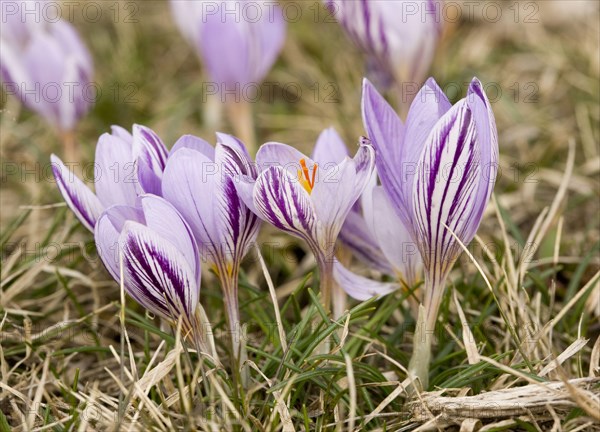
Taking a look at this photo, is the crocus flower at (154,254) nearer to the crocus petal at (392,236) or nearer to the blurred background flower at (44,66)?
the crocus petal at (392,236)

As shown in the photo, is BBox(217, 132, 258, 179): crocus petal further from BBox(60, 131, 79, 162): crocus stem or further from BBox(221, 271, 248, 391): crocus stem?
BBox(60, 131, 79, 162): crocus stem

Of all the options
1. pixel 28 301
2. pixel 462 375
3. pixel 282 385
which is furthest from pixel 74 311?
pixel 462 375

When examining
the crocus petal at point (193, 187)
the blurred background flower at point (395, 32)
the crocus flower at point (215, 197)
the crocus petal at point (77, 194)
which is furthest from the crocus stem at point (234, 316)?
the blurred background flower at point (395, 32)

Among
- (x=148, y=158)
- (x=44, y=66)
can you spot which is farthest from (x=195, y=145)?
(x=44, y=66)

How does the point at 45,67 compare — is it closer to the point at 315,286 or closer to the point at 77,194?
the point at 77,194

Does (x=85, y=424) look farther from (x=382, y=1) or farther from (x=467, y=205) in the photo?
(x=382, y=1)

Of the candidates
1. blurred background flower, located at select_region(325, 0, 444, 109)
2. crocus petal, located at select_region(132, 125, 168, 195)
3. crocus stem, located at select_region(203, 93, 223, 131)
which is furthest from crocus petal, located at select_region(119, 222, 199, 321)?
crocus stem, located at select_region(203, 93, 223, 131)
